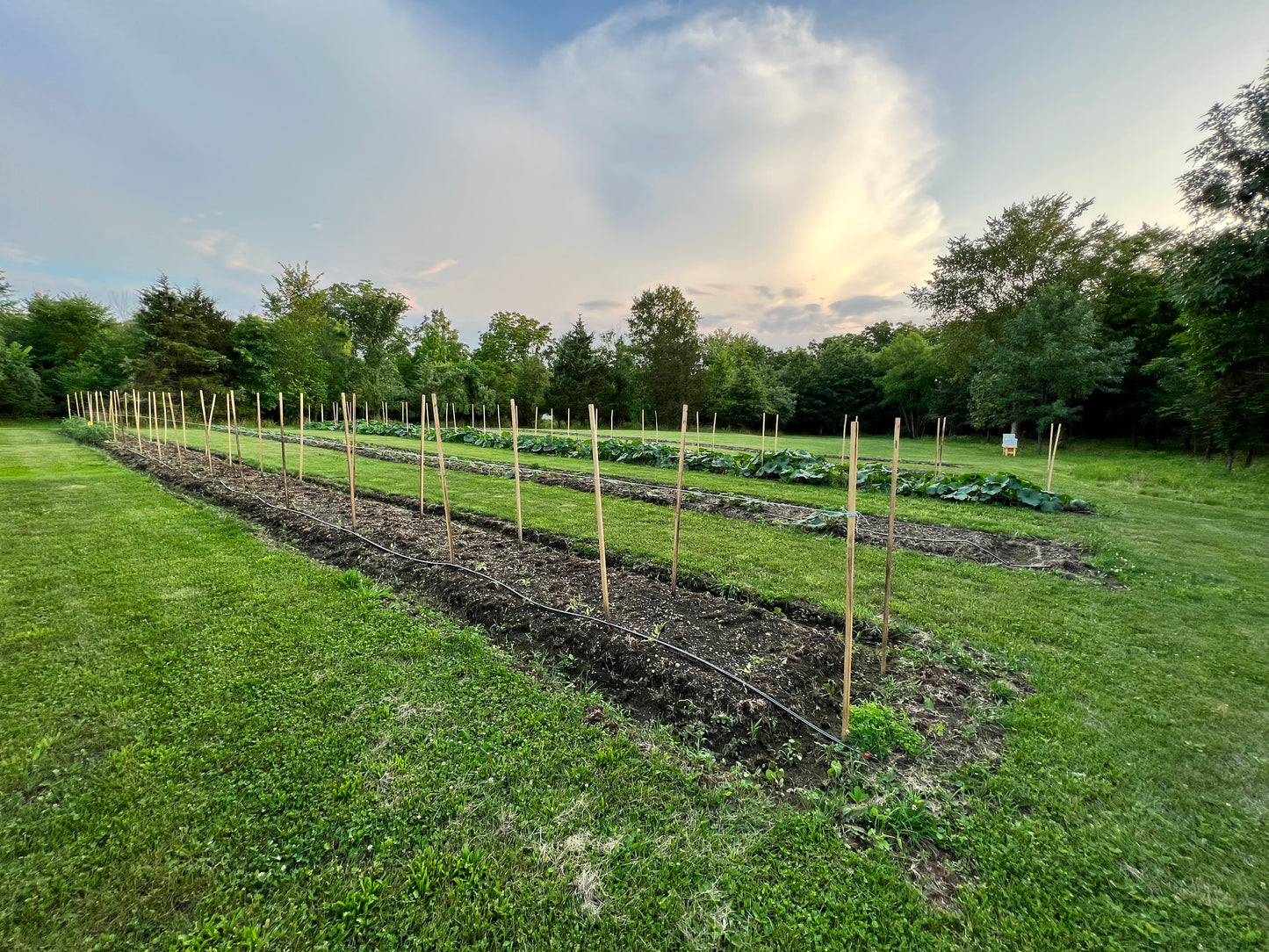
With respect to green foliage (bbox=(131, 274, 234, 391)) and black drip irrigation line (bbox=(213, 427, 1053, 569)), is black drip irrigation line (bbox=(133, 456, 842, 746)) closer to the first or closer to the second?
black drip irrigation line (bbox=(213, 427, 1053, 569))

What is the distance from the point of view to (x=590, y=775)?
225 cm

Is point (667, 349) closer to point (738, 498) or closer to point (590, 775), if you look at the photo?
point (738, 498)

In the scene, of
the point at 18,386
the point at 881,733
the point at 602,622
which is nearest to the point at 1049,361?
the point at 881,733

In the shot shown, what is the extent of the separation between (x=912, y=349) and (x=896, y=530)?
118ft

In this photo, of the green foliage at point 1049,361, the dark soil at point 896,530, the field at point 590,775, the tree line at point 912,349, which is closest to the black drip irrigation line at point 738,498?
the dark soil at point 896,530

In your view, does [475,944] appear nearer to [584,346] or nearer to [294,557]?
[294,557]

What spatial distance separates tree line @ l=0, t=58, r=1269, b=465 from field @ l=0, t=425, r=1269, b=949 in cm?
975

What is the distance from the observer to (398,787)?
7.01 ft

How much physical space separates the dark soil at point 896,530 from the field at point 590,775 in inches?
34.4

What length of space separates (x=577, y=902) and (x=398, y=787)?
0.94 metres

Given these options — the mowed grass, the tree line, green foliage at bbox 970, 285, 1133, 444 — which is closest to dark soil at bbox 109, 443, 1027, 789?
the mowed grass

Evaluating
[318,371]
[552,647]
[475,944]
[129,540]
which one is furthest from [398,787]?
[318,371]

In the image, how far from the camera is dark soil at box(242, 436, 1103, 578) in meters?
5.49

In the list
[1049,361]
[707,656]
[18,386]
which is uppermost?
[1049,361]
